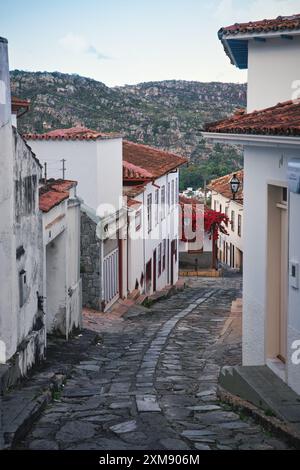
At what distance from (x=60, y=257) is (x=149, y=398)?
5.04 m

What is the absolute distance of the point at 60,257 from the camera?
14.4 m

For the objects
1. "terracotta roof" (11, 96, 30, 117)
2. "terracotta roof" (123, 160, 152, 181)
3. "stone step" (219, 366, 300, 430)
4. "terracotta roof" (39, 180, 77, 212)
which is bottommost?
"stone step" (219, 366, 300, 430)

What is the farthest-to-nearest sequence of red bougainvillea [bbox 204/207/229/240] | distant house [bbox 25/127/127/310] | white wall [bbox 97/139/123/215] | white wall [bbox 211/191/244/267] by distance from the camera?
white wall [bbox 211/191/244/267], red bougainvillea [bbox 204/207/229/240], white wall [bbox 97/139/123/215], distant house [bbox 25/127/127/310]

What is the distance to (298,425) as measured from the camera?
24.1 ft

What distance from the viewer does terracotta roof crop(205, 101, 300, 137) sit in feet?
26.6

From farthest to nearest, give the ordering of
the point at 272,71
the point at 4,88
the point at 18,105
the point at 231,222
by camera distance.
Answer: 1. the point at 231,222
2. the point at 18,105
3. the point at 272,71
4. the point at 4,88

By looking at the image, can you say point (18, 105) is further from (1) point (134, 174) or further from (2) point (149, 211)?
(2) point (149, 211)

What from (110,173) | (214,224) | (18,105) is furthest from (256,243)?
(214,224)

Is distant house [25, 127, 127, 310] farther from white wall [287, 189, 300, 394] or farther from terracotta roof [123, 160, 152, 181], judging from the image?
white wall [287, 189, 300, 394]

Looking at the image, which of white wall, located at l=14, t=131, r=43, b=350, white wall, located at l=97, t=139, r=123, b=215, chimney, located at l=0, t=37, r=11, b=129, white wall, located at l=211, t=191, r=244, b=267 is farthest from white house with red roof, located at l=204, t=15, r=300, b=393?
white wall, located at l=211, t=191, r=244, b=267

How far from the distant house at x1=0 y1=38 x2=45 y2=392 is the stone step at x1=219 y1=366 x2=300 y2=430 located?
2.62 m

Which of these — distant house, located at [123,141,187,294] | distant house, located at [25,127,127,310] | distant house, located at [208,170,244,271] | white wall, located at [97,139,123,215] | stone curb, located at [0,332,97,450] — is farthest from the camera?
distant house, located at [208,170,244,271]

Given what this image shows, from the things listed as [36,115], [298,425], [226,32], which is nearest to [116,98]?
[36,115]
